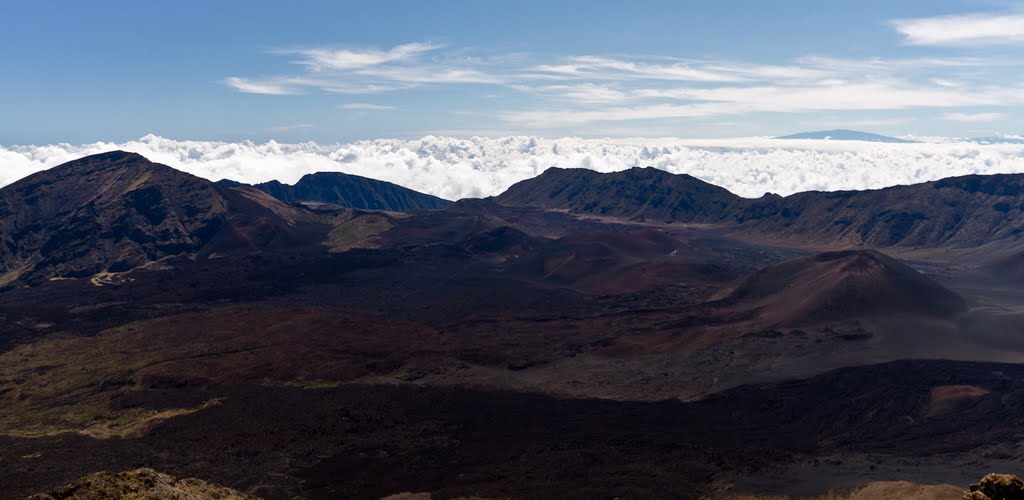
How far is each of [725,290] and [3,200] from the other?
183 meters

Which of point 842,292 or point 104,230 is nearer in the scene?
point 842,292

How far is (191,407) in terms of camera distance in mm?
71000

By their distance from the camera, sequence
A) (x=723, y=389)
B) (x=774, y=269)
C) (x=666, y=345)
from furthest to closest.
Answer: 1. (x=774, y=269)
2. (x=666, y=345)
3. (x=723, y=389)

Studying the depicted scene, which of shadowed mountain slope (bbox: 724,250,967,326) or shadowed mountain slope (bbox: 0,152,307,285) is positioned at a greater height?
shadowed mountain slope (bbox: 0,152,307,285)

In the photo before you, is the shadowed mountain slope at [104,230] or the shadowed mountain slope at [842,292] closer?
the shadowed mountain slope at [842,292]

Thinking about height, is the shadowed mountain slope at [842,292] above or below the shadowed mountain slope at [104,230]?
below

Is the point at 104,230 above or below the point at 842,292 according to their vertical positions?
above

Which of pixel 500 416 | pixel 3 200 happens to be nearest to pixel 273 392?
pixel 500 416

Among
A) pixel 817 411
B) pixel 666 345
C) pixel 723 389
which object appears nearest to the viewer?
pixel 817 411

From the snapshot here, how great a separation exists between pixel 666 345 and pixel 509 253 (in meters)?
91.0

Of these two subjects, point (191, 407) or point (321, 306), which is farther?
point (321, 306)

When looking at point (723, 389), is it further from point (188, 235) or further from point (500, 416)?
point (188, 235)

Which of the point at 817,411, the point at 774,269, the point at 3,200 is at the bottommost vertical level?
the point at 817,411

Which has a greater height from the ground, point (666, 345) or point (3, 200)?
point (3, 200)
